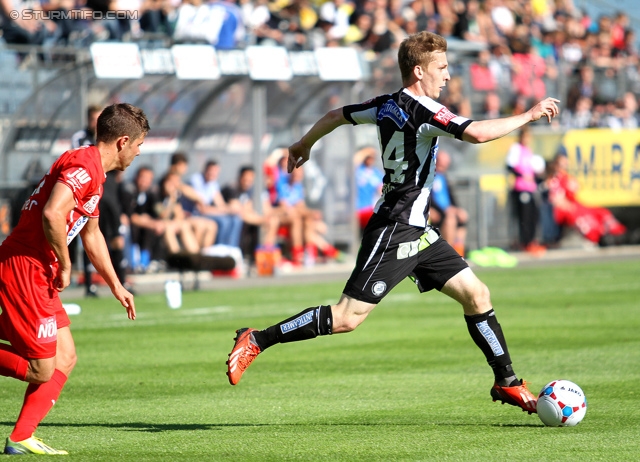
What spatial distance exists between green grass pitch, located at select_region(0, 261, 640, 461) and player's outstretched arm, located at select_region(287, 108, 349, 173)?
1713mm

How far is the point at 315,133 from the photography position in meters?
7.75

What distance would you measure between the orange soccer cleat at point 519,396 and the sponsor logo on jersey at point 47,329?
2869 mm

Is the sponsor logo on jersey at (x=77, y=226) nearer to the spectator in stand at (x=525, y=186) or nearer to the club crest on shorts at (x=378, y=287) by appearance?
the club crest on shorts at (x=378, y=287)

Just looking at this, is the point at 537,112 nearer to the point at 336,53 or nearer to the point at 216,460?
the point at 216,460

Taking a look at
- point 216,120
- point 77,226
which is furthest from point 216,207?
point 77,226

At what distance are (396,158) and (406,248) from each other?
577 millimetres

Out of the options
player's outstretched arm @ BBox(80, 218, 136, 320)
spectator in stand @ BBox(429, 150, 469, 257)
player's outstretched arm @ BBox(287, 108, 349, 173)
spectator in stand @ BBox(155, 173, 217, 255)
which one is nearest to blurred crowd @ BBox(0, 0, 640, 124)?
spectator in stand @ BBox(429, 150, 469, 257)

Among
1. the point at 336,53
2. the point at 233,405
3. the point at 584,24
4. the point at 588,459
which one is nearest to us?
the point at 588,459

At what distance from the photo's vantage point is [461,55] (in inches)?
1008

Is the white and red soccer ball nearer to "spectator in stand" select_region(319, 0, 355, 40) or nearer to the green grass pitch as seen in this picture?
the green grass pitch

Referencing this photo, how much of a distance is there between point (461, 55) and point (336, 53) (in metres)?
5.41

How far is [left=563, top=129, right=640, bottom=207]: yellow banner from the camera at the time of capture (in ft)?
80.9

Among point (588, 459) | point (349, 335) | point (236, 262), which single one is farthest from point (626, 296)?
point (588, 459)

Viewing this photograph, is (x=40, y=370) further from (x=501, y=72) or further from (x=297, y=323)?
(x=501, y=72)
